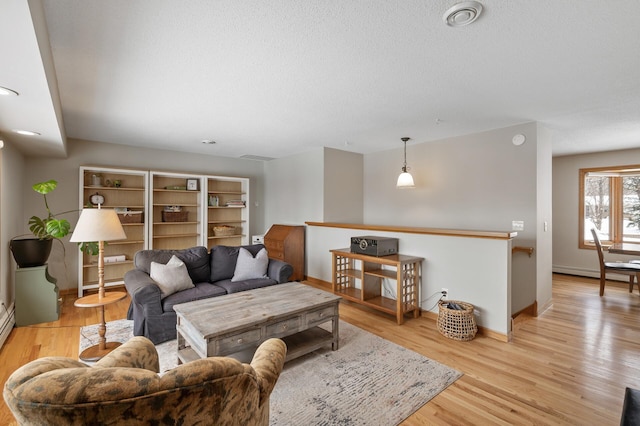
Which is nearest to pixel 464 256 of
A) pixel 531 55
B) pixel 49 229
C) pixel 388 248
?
pixel 388 248

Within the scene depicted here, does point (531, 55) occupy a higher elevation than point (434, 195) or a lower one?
higher

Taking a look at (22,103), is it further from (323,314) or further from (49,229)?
(323,314)

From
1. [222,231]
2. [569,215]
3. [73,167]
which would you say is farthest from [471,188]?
[73,167]

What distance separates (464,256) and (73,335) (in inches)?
167

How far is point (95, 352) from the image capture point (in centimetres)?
260

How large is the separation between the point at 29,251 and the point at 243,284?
2.45m

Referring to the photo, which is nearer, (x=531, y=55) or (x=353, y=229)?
(x=531, y=55)

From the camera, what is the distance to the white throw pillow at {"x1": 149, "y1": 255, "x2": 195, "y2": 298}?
10.00 feet

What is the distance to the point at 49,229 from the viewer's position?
3.27 meters

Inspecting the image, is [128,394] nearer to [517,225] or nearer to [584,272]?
[517,225]

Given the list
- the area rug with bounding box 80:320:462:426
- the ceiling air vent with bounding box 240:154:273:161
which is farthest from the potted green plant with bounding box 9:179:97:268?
the ceiling air vent with bounding box 240:154:273:161

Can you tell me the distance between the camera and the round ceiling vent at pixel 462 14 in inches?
60.5

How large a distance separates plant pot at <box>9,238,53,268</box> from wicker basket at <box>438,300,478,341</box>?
15.1 feet

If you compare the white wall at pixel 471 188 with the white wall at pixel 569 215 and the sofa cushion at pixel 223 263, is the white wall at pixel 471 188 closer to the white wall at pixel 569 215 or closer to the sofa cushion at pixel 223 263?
the white wall at pixel 569 215
